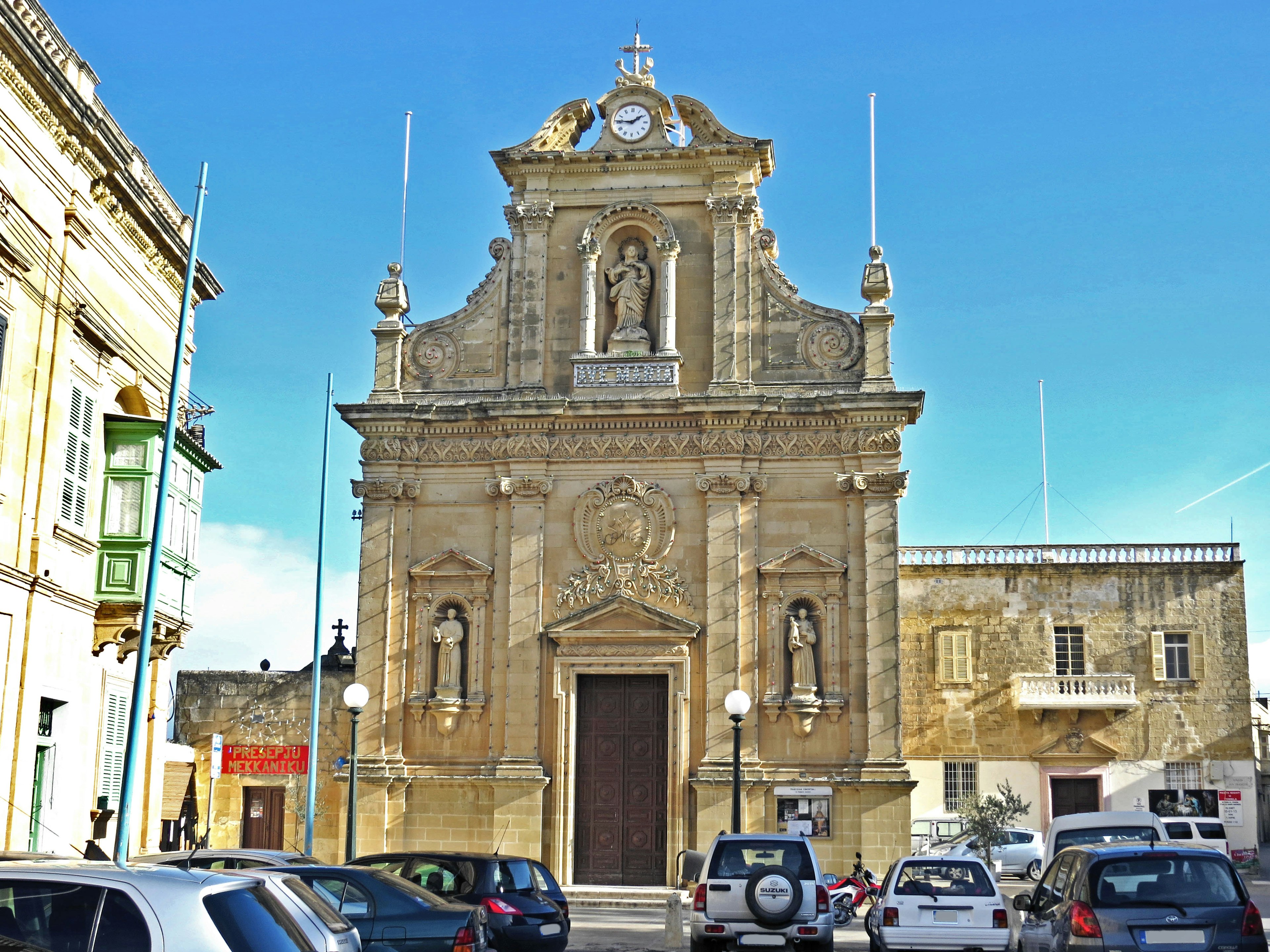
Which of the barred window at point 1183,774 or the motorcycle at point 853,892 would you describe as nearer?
the motorcycle at point 853,892

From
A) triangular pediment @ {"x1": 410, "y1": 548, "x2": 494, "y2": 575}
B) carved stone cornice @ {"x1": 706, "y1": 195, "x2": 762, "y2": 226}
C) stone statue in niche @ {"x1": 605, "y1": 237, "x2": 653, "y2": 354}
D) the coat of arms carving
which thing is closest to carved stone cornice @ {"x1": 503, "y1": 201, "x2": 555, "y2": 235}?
stone statue in niche @ {"x1": 605, "y1": 237, "x2": 653, "y2": 354}

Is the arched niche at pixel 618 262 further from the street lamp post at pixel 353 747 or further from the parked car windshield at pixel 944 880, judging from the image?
the parked car windshield at pixel 944 880

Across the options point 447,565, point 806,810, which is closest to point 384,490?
point 447,565

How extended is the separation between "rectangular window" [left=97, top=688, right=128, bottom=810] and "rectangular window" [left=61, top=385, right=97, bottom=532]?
3254 millimetres

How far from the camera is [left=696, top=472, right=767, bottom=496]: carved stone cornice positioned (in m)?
30.2

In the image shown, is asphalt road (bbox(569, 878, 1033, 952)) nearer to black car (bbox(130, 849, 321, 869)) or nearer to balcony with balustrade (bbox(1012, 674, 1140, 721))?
black car (bbox(130, 849, 321, 869))

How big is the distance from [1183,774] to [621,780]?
17.0 meters

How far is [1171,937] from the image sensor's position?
39.0ft

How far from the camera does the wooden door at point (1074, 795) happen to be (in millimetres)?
37594

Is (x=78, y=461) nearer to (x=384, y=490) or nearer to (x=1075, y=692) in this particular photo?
(x=384, y=490)

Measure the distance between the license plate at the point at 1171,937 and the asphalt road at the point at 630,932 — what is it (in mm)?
8179

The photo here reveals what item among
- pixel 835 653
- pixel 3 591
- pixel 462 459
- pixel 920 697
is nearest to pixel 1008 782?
pixel 920 697

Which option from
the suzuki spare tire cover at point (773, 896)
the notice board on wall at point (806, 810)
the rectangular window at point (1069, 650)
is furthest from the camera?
the rectangular window at point (1069, 650)

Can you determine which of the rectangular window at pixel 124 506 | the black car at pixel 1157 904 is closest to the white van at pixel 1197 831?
the black car at pixel 1157 904
